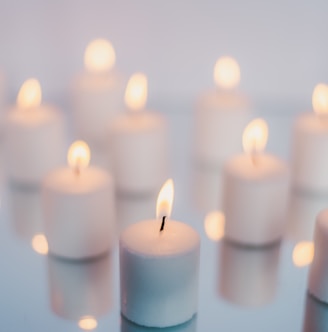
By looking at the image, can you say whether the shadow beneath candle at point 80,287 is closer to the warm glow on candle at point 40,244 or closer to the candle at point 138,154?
the warm glow on candle at point 40,244

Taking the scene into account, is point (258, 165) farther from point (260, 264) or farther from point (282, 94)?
point (282, 94)

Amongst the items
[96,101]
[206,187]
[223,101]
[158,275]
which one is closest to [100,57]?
[96,101]

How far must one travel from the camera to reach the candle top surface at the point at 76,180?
1236mm

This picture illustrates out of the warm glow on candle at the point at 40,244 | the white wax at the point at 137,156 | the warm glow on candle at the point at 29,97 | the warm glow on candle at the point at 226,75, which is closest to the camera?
the warm glow on candle at the point at 40,244

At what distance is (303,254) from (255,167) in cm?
18

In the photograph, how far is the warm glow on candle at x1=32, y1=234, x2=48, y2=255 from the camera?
4.18 ft

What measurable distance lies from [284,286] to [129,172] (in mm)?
440

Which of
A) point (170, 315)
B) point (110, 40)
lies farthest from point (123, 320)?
point (110, 40)

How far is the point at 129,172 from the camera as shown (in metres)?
1.49

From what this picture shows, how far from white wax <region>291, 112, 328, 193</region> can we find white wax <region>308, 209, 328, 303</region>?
37 centimetres

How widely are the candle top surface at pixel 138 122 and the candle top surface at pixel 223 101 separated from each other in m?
0.14

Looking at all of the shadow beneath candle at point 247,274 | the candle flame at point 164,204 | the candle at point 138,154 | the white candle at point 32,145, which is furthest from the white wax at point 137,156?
the candle flame at point 164,204

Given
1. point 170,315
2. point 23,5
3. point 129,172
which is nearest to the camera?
point 170,315

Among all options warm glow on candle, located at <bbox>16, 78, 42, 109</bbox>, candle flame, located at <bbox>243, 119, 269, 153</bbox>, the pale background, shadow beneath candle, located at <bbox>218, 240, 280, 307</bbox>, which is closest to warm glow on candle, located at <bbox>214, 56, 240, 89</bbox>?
the pale background
